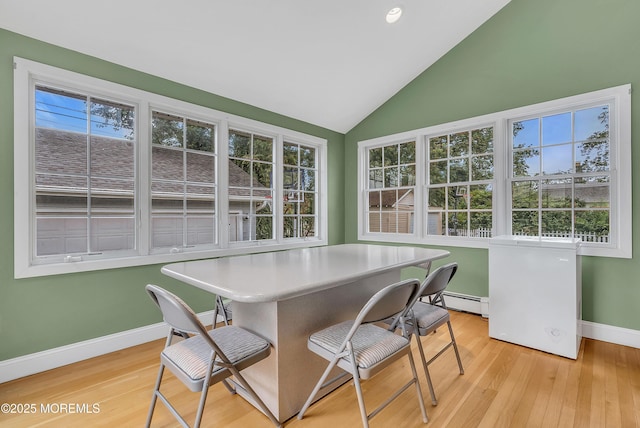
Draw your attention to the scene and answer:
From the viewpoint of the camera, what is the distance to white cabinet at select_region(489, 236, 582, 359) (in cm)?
238

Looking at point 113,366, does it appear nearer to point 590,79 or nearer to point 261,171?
point 261,171

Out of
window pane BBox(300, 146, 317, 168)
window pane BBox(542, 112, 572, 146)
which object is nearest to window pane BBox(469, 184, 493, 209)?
window pane BBox(542, 112, 572, 146)

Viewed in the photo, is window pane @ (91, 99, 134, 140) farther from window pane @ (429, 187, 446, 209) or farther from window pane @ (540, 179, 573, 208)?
window pane @ (540, 179, 573, 208)

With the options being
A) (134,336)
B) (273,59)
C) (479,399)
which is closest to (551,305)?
(479,399)

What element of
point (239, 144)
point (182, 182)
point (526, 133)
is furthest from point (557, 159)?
point (182, 182)

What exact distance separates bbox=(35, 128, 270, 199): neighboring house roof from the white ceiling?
2.36 ft

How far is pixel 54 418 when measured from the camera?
1.72 m

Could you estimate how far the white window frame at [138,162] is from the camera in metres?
2.14

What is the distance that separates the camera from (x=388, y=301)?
57.6 inches

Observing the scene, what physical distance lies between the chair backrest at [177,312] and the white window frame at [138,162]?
1511 mm

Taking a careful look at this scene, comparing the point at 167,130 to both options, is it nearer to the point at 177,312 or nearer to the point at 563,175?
the point at 177,312

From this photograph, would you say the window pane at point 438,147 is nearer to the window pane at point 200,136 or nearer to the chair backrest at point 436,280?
the chair backrest at point 436,280

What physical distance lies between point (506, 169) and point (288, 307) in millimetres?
2980

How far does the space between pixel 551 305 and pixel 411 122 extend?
2.63 meters
